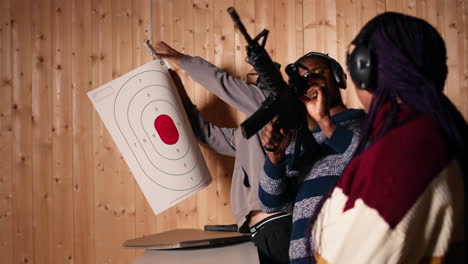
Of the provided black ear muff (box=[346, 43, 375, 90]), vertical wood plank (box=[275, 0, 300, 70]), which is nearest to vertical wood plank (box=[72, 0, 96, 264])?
vertical wood plank (box=[275, 0, 300, 70])

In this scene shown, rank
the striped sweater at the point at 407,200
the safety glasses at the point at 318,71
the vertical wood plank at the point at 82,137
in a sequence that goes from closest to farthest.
→ the striped sweater at the point at 407,200, the safety glasses at the point at 318,71, the vertical wood plank at the point at 82,137

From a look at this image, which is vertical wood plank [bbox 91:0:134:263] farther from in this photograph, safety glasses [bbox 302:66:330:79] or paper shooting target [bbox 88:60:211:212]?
safety glasses [bbox 302:66:330:79]

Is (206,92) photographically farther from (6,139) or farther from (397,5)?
(6,139)

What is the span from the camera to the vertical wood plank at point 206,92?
2.03 metres

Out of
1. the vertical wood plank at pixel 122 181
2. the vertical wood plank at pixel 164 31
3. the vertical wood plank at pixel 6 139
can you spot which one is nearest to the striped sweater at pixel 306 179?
the vertical wood plank at pixel 164 31

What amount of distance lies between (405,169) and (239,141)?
1091mm

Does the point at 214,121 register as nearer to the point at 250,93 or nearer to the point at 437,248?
the point at 250,93

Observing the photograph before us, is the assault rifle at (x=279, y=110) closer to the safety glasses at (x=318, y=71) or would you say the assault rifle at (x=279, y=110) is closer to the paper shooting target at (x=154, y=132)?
the safety glasses at (x=318, y=71)

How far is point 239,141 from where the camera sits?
5.46 feet

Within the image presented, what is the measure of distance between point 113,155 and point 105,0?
2.57 feet

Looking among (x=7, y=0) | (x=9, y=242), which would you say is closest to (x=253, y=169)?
(x=9, y=242)

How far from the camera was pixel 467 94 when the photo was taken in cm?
191

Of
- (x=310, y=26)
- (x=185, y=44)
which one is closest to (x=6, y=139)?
(x=185, y=44)

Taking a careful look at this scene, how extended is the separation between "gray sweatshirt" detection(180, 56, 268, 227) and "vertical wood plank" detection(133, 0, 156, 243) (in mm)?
A: 431
